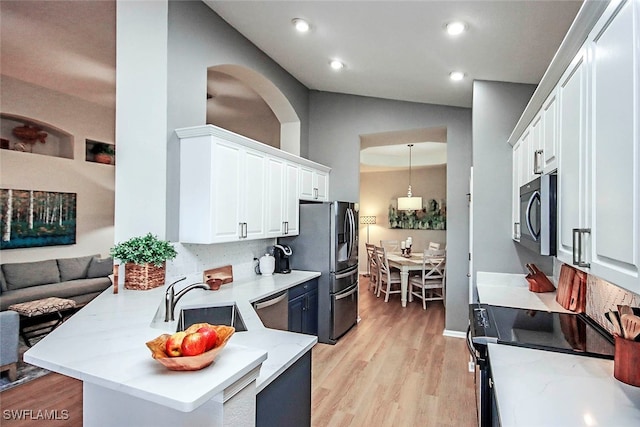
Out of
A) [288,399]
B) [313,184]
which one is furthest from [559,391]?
[313,184]

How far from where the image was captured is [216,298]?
2830 mm

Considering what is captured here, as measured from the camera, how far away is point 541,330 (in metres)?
1.93

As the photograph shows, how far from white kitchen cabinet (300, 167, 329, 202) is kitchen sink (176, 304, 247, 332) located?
1.95 metres

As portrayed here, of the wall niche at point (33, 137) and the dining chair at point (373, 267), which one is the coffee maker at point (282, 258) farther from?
the wall niche at point (33, 137)

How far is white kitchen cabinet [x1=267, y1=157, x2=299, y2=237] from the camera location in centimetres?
369

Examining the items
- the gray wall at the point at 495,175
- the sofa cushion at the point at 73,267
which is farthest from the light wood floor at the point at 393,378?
the sofa cushion at the point at 73,267

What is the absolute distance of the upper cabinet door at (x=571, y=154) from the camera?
1367 mm

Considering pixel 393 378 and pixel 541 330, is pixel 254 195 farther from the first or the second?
pixel 541 330

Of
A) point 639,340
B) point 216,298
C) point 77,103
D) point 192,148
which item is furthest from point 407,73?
point 77,103

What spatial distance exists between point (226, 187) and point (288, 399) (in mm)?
1943

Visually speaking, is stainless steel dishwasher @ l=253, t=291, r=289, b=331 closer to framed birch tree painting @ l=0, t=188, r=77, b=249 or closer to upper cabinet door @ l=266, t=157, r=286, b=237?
upper cabinet door @ l=266, t=157, r=286, b=237

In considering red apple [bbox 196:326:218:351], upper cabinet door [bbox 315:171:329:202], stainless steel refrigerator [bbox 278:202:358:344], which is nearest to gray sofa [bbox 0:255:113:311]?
stainless steel refrigerator [bbox 278:202:358:344]

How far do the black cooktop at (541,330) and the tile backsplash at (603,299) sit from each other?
1.9 inches

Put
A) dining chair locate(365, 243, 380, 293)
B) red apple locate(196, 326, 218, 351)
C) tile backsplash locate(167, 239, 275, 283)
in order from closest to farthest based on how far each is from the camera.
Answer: red apple locate(196, 326, 218, 351)
tile backsplash locate(167, 239, 275, 283)
dining chair locate(365, 243, 380, 293)
